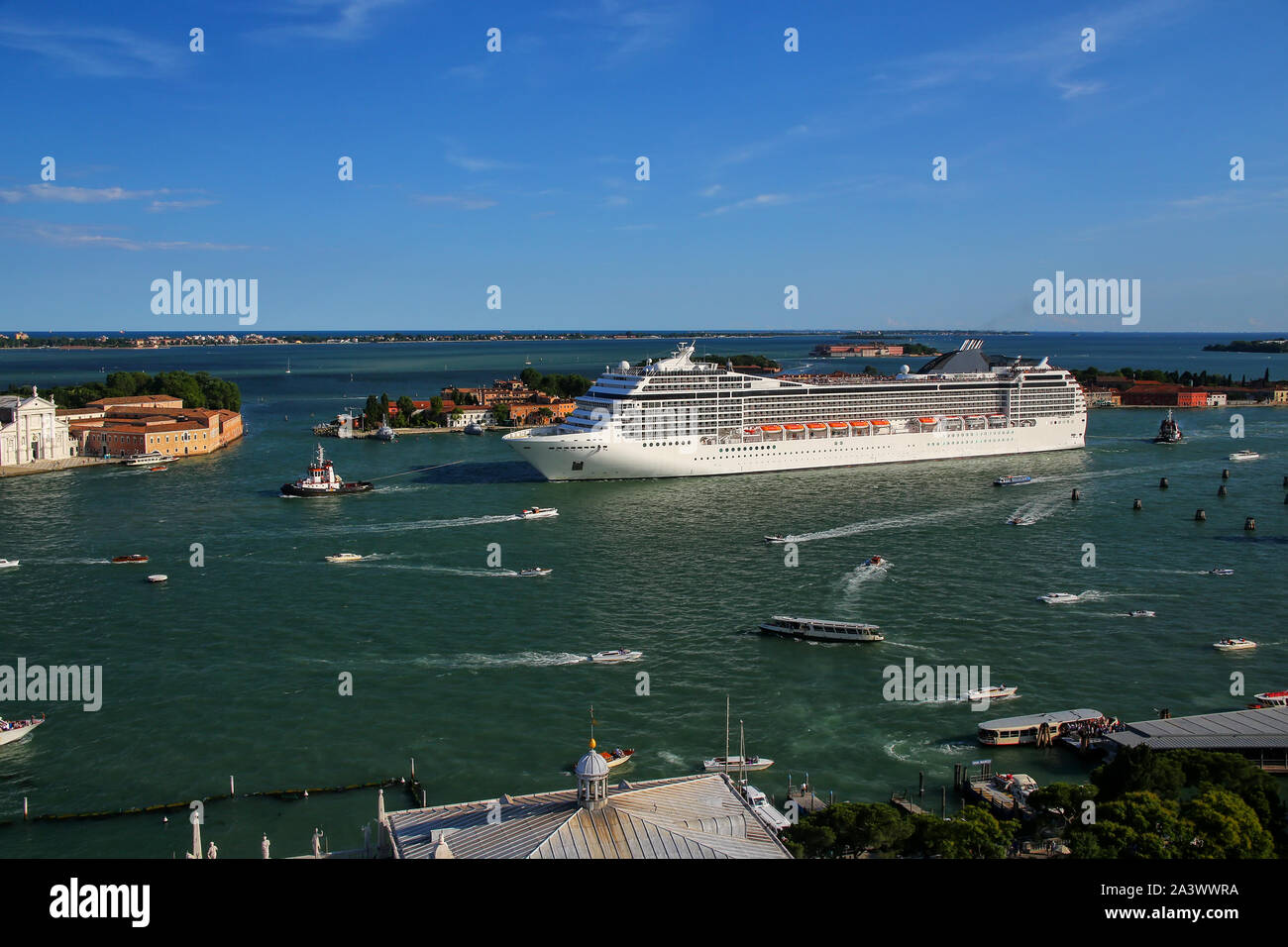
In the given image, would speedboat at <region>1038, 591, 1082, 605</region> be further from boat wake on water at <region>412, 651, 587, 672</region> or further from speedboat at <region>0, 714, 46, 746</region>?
speedboat at <region>0, 714, 46, 746</region>

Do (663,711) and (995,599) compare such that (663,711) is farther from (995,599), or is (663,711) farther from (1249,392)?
(1249,392)

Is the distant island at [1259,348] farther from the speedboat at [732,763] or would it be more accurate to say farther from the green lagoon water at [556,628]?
the speedboat at [732,763]

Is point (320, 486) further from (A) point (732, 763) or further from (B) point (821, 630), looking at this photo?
(A) point (732, 763)

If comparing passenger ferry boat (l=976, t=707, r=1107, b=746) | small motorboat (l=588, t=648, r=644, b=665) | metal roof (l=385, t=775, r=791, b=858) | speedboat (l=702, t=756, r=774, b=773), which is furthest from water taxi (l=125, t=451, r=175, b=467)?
metal roof (l=385, t=775, r=791, b=858)

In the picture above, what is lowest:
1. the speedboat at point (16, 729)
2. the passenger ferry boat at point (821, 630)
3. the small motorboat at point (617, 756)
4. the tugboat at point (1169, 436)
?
the small motorboat at point (617, 756)

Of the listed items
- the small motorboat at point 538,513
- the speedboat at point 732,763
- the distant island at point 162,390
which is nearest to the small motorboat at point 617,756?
the speedboat at point 732,763
